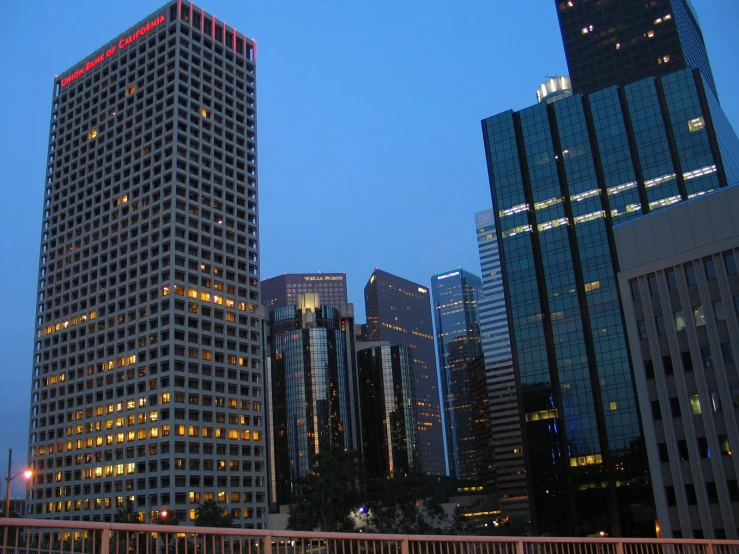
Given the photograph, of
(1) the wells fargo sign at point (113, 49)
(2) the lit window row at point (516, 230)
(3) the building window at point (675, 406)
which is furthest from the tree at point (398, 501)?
(1) the wells fargo sign at point (113, 49)

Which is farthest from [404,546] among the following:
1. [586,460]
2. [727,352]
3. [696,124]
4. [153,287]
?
[696,124]

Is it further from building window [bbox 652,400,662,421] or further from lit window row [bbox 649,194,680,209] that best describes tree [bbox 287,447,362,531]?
lit window row [bbox 649,194,680,209]

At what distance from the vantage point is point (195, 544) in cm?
1161

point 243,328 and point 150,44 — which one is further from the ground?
point 150,44

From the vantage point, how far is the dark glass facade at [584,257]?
119 m

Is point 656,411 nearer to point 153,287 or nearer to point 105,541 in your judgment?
point 105,541

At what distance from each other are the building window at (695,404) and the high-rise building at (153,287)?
90.3 meters

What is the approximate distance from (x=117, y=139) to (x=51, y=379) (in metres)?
52.4

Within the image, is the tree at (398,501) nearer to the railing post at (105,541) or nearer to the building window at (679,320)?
the building window at (679,320)

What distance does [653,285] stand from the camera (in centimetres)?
6072

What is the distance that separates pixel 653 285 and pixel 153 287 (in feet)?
330

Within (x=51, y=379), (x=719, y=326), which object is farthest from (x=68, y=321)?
(x=719, y=326)

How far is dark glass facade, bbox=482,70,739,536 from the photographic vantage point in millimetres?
119125

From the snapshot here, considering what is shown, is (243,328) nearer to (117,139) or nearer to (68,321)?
(68,321)
